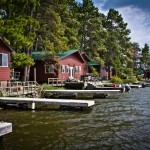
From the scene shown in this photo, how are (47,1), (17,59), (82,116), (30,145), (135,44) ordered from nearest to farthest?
(30,145) → (82,116) → (17,59) → (47,1) → (135,44)

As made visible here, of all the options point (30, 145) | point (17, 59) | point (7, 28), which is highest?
point (7, 28)

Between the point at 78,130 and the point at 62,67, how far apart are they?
30.9m

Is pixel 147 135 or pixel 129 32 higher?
pixel 129 32

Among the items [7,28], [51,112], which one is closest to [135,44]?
[7,28]

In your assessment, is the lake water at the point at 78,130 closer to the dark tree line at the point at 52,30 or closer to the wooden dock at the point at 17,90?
the wooden dock at the point at 17,90

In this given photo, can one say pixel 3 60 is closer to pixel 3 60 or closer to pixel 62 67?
pixel 3 60

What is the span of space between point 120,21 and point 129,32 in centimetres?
460

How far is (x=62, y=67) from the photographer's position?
45844 mm

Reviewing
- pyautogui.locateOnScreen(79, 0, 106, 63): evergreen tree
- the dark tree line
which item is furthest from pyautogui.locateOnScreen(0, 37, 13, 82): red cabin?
pyautogui.locateOnScreen(79, 0, 106, 63): evergreen tree

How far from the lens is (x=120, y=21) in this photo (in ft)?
217

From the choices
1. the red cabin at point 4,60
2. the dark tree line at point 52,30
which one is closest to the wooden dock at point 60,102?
the red cabin at point 4,60

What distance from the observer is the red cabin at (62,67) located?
44188 millimetres

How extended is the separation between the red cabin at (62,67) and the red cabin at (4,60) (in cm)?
1040

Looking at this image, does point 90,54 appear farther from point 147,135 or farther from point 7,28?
point 147,135
